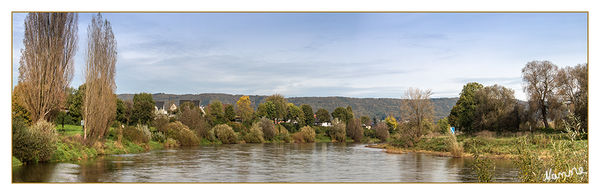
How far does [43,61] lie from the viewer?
2255 cm

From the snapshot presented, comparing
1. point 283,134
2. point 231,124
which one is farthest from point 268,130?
point 231,124

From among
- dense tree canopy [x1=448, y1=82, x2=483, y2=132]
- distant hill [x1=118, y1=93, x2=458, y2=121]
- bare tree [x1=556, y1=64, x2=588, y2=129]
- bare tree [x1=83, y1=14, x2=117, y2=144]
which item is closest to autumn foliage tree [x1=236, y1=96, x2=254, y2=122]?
distant hill [x1=118, y1=93, x2=458, y2=121]

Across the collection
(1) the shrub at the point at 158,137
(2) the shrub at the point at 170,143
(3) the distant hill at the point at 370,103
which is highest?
(3) the distant hill at the point at 370,103

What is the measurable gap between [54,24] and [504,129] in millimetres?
33464

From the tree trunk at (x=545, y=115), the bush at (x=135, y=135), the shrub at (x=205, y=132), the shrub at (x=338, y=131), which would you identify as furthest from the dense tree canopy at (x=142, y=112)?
the tree trunk at (x=545, y=115)

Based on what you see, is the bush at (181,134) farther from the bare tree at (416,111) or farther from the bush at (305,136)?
the bare tree at (416,111)

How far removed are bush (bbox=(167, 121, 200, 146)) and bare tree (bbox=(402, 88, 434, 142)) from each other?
21.7 meters

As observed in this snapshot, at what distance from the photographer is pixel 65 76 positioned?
79.6ft

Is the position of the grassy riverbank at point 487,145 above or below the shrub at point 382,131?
above

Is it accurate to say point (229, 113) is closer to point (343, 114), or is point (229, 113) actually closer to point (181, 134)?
point (343, 114)

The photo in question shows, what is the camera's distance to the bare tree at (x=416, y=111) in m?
34.7

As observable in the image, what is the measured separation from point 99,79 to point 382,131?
148 ft

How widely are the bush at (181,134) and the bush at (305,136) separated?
64.6 feet

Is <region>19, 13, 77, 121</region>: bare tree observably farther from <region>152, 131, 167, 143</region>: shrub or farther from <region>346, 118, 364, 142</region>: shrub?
<region>346, 118, 364, 142</region>: shrub
